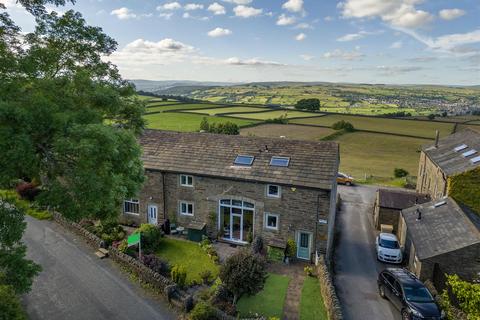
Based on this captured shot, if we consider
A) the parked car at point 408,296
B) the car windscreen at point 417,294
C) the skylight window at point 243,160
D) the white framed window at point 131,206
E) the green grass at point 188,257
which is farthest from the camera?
the white framed window at point 131,206

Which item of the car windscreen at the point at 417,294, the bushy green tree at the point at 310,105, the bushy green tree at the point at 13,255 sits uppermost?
the bushy green tree at the point at 310,105

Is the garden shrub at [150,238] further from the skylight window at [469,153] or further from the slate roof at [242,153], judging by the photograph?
the skylight window at [469,153]

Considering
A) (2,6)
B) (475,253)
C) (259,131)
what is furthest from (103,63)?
(259,131)

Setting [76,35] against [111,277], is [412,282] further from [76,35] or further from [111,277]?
[76,35]

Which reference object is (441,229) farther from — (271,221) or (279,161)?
(279,161)

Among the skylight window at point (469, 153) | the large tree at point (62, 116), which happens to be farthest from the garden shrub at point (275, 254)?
the skylight window at point (469, 153)

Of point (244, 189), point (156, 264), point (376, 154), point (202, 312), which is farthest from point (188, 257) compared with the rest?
point (376, 154)
